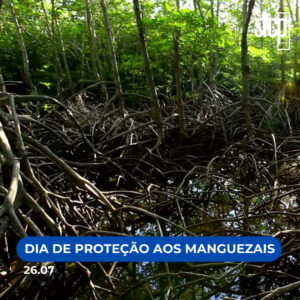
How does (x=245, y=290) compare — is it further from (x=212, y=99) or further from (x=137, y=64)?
(x=137, y=64)

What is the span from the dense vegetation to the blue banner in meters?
0.07

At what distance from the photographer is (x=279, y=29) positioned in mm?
8023

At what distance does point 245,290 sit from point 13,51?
9.10 meters

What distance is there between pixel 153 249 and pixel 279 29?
23.2ft

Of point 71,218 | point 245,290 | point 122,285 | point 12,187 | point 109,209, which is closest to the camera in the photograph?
point 12,187

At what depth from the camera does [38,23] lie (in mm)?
9914

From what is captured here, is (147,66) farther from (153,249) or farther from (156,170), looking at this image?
(153,249)

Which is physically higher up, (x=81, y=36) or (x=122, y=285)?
(x=81, y=36)

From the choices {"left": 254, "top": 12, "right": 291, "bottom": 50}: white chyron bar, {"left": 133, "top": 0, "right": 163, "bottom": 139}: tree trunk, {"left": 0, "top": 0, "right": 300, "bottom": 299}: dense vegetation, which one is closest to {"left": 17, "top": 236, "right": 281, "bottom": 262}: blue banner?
{"left": 0, "top": 0, "right": 300, "bottom": 299}: dense vegetation

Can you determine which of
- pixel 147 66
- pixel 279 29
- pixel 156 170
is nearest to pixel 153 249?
pixel 156 170

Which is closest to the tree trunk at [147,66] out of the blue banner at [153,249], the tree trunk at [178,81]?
the tree trunk at [178,81]

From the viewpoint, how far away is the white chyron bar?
26.4 feet

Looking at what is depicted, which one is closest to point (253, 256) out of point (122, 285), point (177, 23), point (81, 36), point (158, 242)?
point (158, 242)

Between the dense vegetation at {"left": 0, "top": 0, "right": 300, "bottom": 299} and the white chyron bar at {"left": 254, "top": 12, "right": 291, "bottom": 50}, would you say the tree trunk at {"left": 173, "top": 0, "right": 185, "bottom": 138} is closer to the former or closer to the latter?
the dense vegetation at {"left": 0, "top": 0, "right": 300, "bottom": 299}
